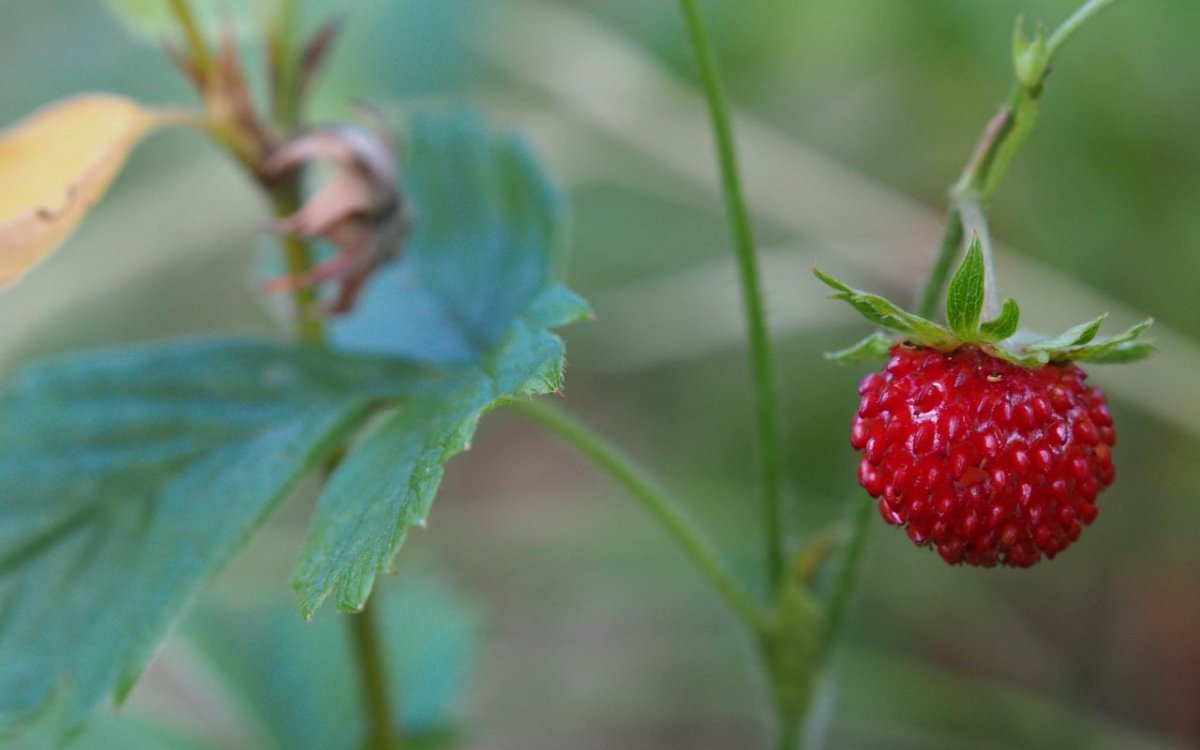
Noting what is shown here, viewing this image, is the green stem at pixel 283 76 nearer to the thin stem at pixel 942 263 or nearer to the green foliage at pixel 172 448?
the green foliage at pixel 172 448

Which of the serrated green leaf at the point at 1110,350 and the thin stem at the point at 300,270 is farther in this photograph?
the thin stem at the point at 300,270

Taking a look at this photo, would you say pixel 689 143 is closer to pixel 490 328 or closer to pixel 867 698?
pixel 867 698

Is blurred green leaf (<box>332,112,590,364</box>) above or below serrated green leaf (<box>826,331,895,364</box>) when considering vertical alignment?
below

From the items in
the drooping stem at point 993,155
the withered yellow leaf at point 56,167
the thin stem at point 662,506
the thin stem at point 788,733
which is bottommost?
the withered yellow leaf at point 56,167

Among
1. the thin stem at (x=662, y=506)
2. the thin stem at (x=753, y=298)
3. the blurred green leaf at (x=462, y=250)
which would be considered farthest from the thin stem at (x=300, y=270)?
the thin stem at (x=753, y=298)

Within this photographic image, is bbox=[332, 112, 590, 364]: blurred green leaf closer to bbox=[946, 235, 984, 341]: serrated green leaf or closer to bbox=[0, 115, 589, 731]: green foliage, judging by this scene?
bbox=[0, 115, 589, 731]: green foliage

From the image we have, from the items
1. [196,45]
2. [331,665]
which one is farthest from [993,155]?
[331,665]

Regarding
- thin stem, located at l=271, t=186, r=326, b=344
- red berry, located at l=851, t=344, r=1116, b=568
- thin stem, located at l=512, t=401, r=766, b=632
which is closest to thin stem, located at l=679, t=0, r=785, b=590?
thin stem, located at l=512, t=401, r=766, b=632

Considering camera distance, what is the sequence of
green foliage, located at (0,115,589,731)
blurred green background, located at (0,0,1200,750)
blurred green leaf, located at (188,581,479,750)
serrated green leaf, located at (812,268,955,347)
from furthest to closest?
blurred green background, located at (0,0,1200,750) < blurred green leaf, located at (188,581,479,750) < green foliage, located at (0,115,589,731) < serrated green leaf, located at (812,268,955,347)
